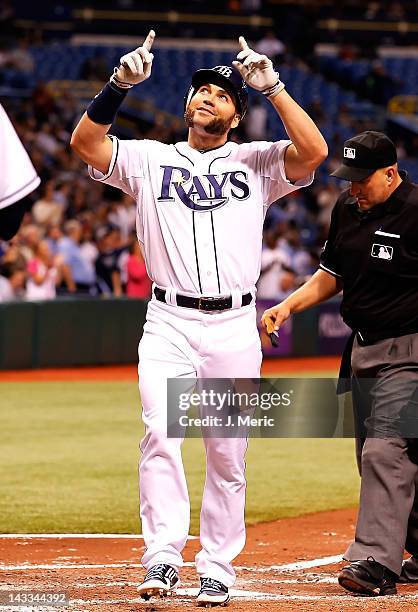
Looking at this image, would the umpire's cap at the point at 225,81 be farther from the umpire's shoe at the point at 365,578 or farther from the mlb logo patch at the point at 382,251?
the umpire's shoe at the point at 365,578

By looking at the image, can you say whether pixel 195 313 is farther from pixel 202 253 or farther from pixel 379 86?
pixel 379 86

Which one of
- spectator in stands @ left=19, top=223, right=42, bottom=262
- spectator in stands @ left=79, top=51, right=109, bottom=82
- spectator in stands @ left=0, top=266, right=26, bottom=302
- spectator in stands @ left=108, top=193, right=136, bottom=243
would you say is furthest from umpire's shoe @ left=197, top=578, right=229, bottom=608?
spectator in stands @ left=79, top=51, right=109, bottom=82

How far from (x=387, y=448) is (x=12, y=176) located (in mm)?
2506

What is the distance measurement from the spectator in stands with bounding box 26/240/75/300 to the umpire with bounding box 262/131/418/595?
10.2 metres

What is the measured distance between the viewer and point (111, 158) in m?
5.52

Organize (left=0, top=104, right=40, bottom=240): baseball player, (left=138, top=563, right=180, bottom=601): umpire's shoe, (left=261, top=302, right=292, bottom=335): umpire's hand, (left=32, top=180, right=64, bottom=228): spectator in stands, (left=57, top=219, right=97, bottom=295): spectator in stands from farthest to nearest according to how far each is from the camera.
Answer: (left=32, top=180, right=64, bottom=228): spectator in stands < (left=57, top=219, right=97, bottom=295): spectator in stands < (left=261, top=302, right=292, bottom=335): umpire's hand < (left=138, top=563, right=180, bottom=601): umpire's shoe < (left=0, top=104, right=40, bottom=240): baseball player

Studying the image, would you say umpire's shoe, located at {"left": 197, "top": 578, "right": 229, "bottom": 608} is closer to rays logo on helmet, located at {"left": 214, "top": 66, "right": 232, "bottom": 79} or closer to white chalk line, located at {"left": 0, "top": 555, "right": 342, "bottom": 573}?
white chalk line, located at {"left": 0, "top": 555, "right": 342, "bottom": 573}

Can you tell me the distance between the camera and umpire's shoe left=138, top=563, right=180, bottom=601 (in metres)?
5.19

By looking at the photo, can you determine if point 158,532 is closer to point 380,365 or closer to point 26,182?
point 380,365

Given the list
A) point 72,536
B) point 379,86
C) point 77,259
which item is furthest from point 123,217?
point 72,536

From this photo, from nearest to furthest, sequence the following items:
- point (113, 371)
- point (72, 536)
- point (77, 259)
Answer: point (72, 536), point (113, 371), point (77, 259)

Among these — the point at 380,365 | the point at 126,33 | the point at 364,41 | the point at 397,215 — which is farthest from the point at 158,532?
the point at 364,41

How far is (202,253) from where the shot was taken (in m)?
5.44

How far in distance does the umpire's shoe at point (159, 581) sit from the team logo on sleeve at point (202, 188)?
1469 mm
